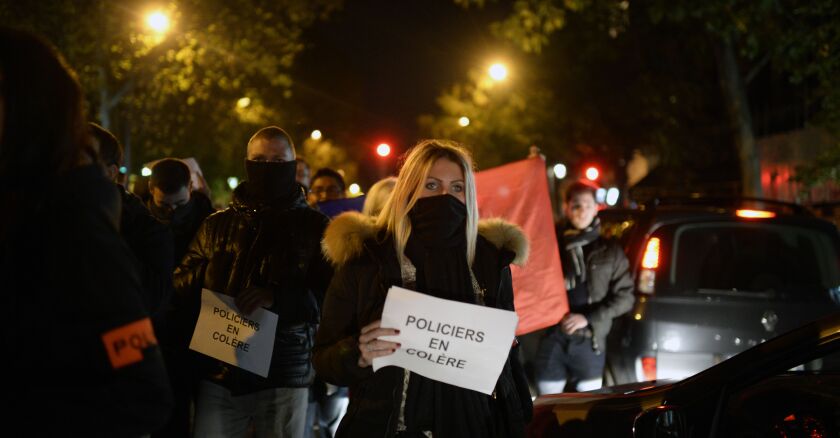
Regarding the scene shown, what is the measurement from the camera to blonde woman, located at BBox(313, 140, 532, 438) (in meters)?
2.89

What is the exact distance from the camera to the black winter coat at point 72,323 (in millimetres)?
1597

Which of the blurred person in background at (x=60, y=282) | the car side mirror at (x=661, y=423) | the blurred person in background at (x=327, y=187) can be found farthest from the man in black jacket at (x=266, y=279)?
the blurred person in background at (x=327, y=187)

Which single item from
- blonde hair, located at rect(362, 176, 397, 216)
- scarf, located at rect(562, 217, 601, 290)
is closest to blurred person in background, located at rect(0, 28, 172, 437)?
blonde hair, located at rect(362, 176, 397, 216)

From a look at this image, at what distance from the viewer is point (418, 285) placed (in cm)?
301

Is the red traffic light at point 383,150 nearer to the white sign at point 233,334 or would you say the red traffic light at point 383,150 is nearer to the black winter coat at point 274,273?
the black winter coat at point 274,273

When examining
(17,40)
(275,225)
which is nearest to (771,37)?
(275,225)

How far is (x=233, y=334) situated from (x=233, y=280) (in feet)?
0.95

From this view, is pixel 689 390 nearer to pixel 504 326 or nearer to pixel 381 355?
pixel 504 326

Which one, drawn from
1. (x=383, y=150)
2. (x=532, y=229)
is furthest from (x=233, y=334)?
(x=383, y=150)

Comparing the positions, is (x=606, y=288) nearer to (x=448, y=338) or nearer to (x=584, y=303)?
(x=584, y=303)

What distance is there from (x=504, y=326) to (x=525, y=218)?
3380 millimetres

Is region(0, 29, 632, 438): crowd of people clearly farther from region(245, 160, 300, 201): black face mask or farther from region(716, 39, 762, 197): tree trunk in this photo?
region(716, 39, 762, 197): tree trunk

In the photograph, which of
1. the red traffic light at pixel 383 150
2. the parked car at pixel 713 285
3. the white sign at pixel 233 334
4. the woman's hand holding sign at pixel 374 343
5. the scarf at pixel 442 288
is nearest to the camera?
the woman's hand holding sign at pixel 374 343

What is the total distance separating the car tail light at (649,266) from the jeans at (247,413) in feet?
10.4
